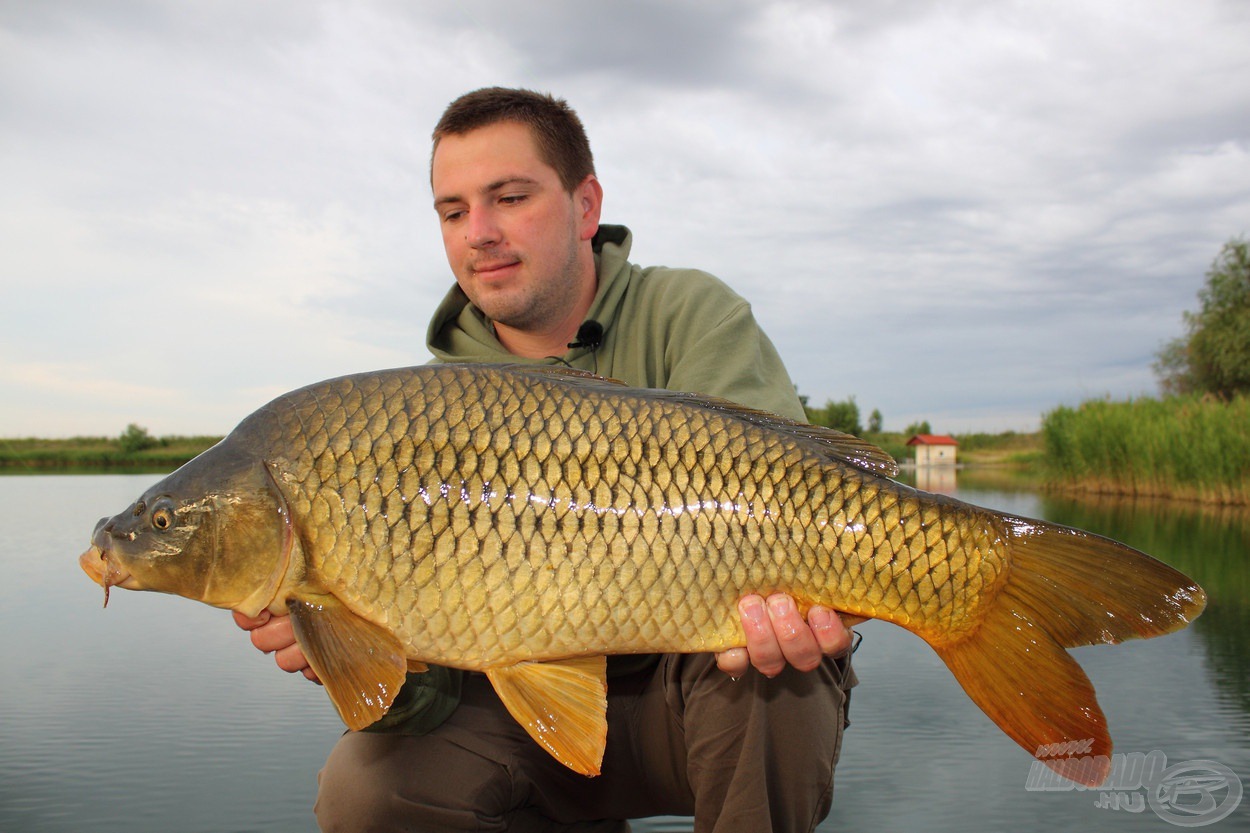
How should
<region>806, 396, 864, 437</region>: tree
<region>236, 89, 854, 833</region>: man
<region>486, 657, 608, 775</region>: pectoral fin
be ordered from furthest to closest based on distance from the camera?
<region>806, 396, 864, 437</region>: tree → <region>236, 89, 854, 833</region>: man → <region>486, 657, 608, 775</region>: pectoral fin

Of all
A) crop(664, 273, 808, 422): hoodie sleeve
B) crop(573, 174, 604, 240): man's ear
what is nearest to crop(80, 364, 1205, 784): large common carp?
crop(664, 273, 808, 422): hoodie sleeve

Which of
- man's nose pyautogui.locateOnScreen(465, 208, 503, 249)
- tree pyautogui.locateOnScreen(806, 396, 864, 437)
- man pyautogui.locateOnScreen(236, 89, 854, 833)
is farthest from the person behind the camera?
tree pyautogui.locateOnScreen(806, 396, 864, 437)

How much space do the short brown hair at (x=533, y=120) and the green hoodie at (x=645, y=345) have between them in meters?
0.24

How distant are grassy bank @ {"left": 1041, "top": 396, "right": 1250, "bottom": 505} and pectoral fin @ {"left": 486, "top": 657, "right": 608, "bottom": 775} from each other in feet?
33.4

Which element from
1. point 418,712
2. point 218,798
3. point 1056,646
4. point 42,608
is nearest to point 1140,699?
point 1056,646

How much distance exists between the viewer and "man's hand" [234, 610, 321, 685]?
4.85 feet

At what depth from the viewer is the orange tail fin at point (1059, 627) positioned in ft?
4.31

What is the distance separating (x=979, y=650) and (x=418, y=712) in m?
1.07

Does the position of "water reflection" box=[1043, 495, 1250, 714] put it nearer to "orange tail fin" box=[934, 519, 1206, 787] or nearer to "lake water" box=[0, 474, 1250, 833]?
"lake water" box=[0, 474, 1250, 833]

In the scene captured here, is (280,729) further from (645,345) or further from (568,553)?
(568,553)

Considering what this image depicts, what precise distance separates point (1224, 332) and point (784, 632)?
81.6 ft

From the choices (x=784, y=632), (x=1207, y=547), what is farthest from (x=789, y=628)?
(x=1207, y=547)

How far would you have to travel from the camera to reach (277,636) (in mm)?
1484

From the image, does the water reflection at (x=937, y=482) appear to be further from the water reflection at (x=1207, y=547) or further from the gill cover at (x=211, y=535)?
the gill cover at (x=211, y=535)
